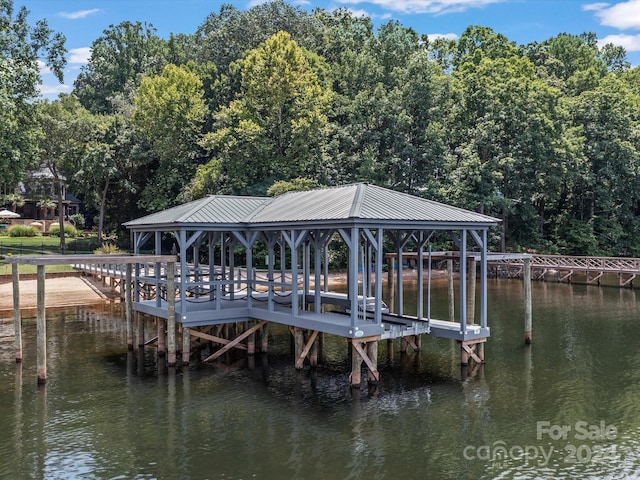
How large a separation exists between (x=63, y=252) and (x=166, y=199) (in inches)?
364

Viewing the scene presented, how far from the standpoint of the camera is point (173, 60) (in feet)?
229

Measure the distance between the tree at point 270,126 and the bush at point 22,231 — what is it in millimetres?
23272

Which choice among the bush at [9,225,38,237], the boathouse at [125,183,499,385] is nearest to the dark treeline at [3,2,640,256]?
the bush at [9,225,38,237]

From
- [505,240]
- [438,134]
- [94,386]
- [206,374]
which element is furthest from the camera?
[505,240]

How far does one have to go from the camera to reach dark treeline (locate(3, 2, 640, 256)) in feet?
152

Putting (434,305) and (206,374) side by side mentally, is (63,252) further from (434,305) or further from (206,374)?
(206,374)

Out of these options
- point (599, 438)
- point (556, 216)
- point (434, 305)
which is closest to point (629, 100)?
point (556, 216)

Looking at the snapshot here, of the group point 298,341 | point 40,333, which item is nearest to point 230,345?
point 298,341

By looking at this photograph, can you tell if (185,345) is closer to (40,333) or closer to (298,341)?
(298,341)

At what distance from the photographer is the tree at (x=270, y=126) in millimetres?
45094

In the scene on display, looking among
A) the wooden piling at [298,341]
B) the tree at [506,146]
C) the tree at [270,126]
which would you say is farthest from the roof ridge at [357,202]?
the tree at [506,146]

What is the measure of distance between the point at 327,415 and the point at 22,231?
52.2 meters

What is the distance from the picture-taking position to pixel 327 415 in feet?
49.9

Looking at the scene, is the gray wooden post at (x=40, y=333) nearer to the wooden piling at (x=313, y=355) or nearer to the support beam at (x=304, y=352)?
the support beam at (x=304, y=352)
